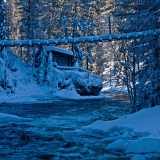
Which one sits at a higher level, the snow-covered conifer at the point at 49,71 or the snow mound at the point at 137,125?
the snow-covered conifer at the point at 49,71

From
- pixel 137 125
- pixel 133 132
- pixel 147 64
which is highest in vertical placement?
pixel 147 64

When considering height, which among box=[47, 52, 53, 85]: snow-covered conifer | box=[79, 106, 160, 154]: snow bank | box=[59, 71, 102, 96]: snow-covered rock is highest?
box=[47, 52, 53, 85]: snow-covered conifer

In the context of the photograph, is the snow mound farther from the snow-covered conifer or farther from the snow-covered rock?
the snow-covered conifer

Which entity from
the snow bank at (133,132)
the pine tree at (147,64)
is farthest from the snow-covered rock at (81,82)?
the snow bank at (133,132)

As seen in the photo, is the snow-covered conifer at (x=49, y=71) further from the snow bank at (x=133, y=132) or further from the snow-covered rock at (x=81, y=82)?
the snow bank at (x=133, y=132)

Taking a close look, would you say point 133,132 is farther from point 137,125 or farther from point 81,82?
point 81,82

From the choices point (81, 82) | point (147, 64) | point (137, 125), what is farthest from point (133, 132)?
point (81, 82)

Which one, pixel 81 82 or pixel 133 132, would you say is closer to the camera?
pixel 133 132

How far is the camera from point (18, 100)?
22984 millimetres

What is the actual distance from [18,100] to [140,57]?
1408cm

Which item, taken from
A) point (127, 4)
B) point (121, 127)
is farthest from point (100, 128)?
point (127, 4)

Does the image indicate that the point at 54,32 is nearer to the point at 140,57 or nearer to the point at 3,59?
the point at 3,59

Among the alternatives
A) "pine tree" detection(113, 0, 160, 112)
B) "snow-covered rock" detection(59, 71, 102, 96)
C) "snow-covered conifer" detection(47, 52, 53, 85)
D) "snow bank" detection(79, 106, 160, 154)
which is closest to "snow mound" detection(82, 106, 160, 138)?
"snow bank" detection(79, 106, 160, 154)

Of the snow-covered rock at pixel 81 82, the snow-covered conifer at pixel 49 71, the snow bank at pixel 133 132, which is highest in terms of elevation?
the snow-covered conifer at pixel 49 71
